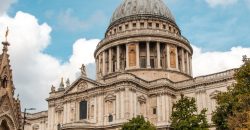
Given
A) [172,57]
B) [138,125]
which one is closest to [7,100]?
[138,125]

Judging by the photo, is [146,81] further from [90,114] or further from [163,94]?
[90,114]

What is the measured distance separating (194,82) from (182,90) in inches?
103

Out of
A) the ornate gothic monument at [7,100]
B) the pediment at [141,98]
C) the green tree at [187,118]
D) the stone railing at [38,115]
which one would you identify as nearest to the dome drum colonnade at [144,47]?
the pediment at [141,98]

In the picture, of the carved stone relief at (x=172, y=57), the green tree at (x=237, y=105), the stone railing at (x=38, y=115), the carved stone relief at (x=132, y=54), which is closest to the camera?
the green tree at (x=237, y=105)

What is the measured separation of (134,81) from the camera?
204 feet

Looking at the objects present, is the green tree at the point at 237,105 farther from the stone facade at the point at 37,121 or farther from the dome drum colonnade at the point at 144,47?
the stone facade at the point at 37,121

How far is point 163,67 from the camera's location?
2913 inches

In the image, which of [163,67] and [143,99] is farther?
[163,67]

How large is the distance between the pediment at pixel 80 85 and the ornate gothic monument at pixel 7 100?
47585mm

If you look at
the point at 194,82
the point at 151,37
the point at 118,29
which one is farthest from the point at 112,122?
the point at 118,29

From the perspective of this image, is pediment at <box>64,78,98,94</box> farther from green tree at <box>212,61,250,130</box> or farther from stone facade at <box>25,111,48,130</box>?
green tree at <box>212,61,250,130</box>

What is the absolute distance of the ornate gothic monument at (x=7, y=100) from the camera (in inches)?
620

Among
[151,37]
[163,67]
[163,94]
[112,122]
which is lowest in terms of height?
[112,122]

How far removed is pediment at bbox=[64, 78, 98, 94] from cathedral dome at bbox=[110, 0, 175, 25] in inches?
850
